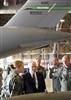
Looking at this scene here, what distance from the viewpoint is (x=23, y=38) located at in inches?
80.0

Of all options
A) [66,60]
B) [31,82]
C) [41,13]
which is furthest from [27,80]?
[41,13]

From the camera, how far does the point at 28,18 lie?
233 centimetres

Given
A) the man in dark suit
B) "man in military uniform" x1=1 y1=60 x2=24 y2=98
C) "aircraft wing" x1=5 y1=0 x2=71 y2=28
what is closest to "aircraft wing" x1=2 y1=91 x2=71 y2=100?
"man in military uniform" x1=1 y1=60 x2=24 y2=98

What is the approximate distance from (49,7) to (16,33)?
1.89ft

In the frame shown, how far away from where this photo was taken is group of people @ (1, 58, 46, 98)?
80.4 inches

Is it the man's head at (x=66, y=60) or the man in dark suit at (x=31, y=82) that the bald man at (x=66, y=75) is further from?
the man in dark suit at (x=31, y=82)

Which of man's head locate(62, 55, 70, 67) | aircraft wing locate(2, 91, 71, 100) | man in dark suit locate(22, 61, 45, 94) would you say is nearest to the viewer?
aircraft wing locate(2, 91, 71, 100)

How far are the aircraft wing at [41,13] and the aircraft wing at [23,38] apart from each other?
19 centimetres

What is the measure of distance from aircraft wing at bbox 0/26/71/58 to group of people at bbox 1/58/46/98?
0.20m

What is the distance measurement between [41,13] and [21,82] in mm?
799

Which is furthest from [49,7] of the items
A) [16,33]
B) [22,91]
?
[22,91]

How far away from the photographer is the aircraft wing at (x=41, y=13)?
2.32 metres

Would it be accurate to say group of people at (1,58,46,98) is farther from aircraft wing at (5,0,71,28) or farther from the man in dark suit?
aircraft wing at (5,0,71,28)

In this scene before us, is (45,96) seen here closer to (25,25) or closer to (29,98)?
(29,98)
